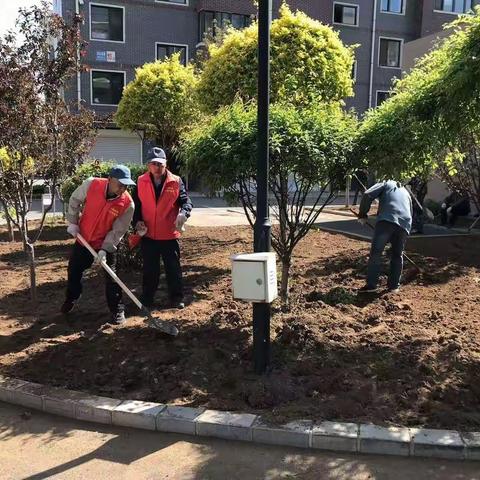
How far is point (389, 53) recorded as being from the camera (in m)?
33.4

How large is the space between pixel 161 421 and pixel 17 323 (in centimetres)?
236

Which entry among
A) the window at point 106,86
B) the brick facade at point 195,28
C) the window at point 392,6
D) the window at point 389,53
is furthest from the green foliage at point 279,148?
the window at point 392,6

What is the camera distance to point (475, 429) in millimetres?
3514

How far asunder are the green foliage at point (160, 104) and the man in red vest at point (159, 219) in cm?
847

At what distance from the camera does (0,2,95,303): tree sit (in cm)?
632

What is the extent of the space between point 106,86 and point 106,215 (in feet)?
81.0

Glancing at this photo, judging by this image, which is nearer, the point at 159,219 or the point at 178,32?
the point at 159,219

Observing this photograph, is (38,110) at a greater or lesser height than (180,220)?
greater

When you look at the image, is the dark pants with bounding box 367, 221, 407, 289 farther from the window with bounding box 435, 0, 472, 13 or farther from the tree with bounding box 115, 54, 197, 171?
the window with bounding box 435, 0, 472, 13

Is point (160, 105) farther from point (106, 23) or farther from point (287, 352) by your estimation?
point (106, 23)

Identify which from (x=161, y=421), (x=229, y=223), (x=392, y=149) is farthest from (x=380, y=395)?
(x=229, y=223)

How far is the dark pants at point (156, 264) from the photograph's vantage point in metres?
5.76

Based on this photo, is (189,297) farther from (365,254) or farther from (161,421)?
(365,254)

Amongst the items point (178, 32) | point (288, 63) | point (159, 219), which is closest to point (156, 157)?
point (159, 219)
